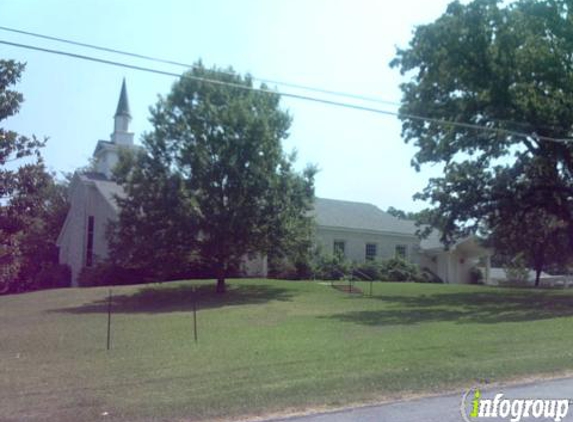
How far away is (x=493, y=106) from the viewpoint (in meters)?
25.9

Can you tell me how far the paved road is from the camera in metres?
8.03

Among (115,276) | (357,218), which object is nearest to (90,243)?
(115,276)

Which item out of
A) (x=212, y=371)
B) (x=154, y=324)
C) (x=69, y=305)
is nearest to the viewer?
(x=212, y=371)

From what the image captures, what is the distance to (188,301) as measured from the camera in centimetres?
2867

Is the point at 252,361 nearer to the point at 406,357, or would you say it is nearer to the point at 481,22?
the point at 406,357

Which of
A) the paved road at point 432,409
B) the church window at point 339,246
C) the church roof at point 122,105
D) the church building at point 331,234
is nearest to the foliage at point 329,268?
the church building at point 331,234

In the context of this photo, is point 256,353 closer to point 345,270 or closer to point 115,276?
point 115,276

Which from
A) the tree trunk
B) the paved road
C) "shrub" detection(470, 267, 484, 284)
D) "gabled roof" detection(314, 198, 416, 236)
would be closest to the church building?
"gabled roof" detection(314, 198, 416, 236)

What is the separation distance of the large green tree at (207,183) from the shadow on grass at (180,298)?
1435 millimetres

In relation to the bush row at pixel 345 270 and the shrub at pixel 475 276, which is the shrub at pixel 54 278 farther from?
the shrub at pixel 475 276

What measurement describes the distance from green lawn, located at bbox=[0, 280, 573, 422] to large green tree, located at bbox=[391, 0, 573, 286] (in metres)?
5.47

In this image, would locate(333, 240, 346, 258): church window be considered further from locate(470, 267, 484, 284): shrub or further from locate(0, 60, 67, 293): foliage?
locate(0, 60, 67, 293): foliage

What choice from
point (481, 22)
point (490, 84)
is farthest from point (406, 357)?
point (481, 22)

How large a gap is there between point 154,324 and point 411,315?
847 centimetres
